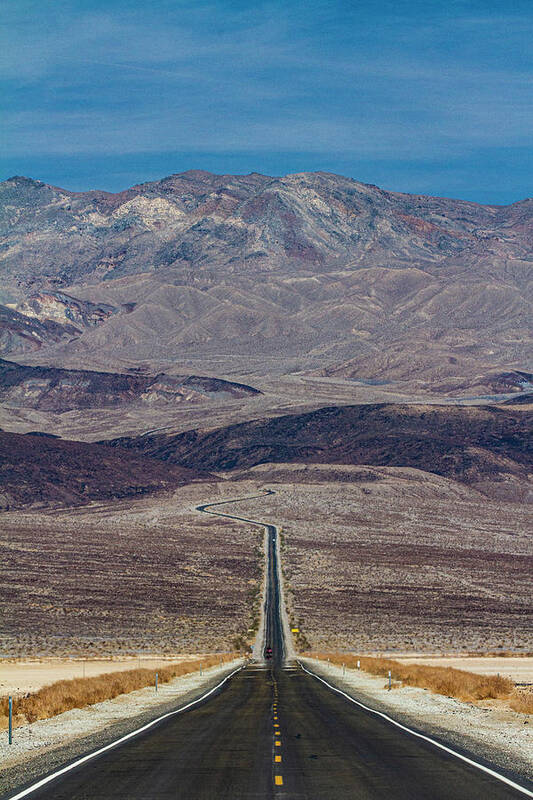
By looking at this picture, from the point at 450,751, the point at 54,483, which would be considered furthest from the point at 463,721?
the point at 54,483

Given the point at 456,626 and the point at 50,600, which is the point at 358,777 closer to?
the point at 456,626

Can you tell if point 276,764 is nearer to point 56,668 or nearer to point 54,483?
point 56,668

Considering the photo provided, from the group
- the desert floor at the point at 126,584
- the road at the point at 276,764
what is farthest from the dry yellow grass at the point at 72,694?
the desert floor at the point at 126,584

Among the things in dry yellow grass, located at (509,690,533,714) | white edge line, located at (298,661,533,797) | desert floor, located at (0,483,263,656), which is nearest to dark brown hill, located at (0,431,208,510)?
desert floor, located at (0,483,263,656)

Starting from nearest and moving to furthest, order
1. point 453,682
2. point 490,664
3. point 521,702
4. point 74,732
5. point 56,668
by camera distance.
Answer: point 74,732, point 521,702, point 453,682, point 56,668, point 490,664

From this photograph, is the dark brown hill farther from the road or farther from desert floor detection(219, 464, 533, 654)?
the road

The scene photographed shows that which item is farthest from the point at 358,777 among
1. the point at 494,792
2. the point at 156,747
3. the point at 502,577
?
the point at 502,577
